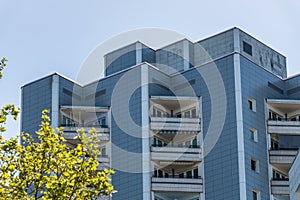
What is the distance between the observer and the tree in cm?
3162

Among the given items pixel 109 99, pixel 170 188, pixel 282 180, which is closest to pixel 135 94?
pixel 109 99

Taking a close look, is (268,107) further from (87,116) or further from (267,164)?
(87,116)

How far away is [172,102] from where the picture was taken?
3024 inches

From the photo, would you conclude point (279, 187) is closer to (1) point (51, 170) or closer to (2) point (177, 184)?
(2) point (177, 184)

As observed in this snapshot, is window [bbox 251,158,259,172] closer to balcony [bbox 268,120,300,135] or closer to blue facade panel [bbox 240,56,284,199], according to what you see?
blue facade panel [bbox 240,56,284,199]

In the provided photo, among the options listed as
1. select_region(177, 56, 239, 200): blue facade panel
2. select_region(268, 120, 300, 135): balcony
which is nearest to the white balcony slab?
select_region(177, 56, 239, 200): blue facade panel

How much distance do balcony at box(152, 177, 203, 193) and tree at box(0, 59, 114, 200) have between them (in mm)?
39533

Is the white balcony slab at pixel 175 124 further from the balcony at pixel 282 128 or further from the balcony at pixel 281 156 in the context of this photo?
the balcony at pixel 281 156

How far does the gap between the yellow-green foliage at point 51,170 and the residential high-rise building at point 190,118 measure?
38.9 metres

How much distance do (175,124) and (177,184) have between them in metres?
4.84

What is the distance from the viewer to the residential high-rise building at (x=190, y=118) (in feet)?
240

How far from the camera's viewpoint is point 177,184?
73.4m

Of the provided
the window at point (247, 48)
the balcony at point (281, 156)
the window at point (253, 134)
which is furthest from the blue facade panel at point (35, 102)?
the balcony at point (281, 156)

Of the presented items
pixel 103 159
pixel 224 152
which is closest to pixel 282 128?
pixel 224 152
